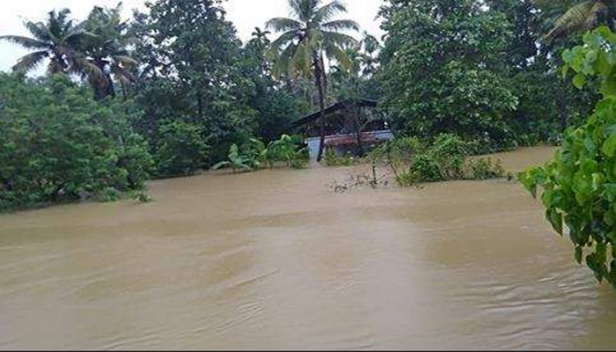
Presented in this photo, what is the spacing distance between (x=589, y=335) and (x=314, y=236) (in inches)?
222

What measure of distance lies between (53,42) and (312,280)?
2131cm

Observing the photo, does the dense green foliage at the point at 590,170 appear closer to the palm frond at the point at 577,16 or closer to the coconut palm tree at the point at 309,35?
the palm frond at the point at 577,16

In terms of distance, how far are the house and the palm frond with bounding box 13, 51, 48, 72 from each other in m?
12.3

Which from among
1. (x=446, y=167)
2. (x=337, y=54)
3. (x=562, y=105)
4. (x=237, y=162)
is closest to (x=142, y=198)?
(x=446, y=167)

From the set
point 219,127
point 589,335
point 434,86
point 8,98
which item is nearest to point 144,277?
point 589,335

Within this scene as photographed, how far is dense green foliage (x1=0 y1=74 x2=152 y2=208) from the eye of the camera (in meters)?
17.7

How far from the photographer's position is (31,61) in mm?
24828

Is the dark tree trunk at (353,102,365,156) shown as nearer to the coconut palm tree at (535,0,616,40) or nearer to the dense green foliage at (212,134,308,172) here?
the dense green foliage at (212,134,308,172)

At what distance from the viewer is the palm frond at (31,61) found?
968 inches

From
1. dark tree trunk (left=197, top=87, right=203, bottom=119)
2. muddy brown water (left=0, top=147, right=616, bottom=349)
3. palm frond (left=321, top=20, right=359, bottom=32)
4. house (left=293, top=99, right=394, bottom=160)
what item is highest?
palm frond (left=321, top=20, right=359, bottom=32)

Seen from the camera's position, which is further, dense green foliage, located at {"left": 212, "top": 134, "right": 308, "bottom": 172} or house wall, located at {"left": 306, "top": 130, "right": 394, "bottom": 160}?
house wall, located at {"left": 306, "top": 130, "right": 394, "bottom": 160}

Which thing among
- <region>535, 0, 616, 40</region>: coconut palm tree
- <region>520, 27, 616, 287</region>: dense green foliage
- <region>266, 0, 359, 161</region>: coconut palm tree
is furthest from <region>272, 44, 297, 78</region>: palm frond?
<region>520, 27, 616, 287</region>: dense green foliage

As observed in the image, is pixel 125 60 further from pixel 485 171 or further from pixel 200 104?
pixel 485 171

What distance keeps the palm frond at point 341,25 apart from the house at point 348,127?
3455mm
